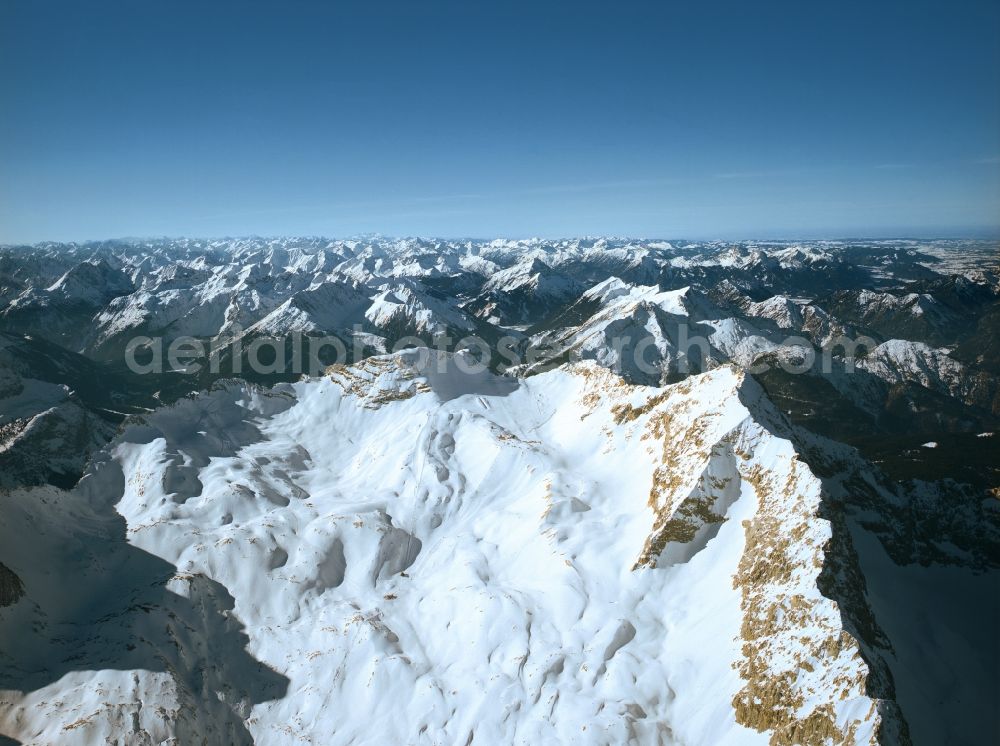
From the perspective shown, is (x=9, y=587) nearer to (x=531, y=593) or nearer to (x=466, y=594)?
(x=466, y=594)

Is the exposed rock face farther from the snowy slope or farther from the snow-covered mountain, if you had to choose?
the snowy slope

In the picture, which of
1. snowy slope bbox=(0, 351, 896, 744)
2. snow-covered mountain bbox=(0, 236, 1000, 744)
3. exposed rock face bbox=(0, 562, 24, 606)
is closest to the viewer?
snow-covered mountain bbox=(0, 236, 1000, 744)

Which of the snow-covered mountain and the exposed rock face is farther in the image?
the exposed rock face

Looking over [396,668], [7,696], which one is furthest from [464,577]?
[7,696]

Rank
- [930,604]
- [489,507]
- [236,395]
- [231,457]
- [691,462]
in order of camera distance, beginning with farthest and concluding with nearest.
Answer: [236,395] → [231,457] → [489,507] → [691,462] → [930,604]

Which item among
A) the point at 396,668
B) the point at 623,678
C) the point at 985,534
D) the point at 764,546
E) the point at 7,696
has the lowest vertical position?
the point at 396,668

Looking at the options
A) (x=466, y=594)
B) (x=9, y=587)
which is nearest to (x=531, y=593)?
(x=466, y=594)

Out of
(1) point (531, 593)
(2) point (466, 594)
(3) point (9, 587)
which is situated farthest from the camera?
(2) point (466, 594)

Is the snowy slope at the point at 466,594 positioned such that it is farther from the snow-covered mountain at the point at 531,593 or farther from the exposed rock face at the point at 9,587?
the exposed rock face at the point at 9,587

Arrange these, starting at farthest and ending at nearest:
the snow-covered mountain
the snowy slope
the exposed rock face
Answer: the exposed rock face, the snowy slope, the snow-covered mountain

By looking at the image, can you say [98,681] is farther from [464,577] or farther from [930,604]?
[930,604]

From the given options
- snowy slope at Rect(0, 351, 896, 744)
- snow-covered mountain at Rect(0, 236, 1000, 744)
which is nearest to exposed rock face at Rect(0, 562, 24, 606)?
snow-covered mountain at Rect(0, 236, 1000, 744)
